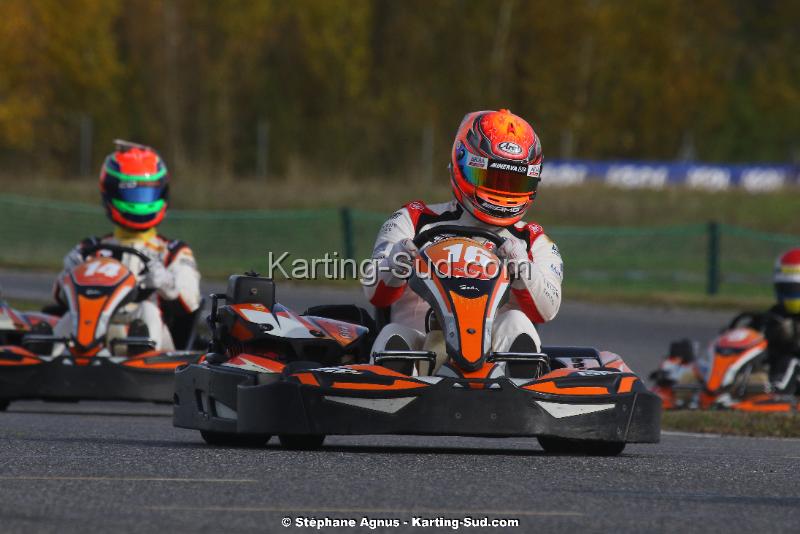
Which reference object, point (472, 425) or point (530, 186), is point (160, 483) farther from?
point (530, 186)

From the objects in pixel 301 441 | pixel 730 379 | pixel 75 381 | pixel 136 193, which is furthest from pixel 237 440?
pixel 730 379

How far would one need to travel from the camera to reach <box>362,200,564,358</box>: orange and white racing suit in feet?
26.0

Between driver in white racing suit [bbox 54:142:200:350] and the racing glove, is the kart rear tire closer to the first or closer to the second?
the racing glove

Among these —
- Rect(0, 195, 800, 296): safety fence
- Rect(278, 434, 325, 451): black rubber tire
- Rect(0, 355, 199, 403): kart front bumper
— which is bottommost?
Rect(0, 195, 800, 296): safety fence

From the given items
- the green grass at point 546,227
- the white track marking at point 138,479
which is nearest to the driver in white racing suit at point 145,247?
the white track marking at point 138,479

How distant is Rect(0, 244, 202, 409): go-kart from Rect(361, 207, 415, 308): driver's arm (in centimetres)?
337

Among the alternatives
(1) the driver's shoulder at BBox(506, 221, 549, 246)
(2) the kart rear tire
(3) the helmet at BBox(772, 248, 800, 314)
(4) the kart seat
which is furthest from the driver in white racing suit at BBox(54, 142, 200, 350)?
(2) the kart rear tire

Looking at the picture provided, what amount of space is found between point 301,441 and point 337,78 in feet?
128

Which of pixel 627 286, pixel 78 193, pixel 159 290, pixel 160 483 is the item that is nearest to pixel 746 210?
pixel 627 286

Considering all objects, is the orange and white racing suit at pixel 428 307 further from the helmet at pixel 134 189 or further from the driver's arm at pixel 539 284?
the helmet at pixel 134 189

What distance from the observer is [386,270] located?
26.8 ft

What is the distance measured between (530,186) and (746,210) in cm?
2590

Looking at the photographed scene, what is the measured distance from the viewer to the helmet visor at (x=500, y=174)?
8531mm

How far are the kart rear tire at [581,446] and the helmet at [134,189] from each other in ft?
18.4
